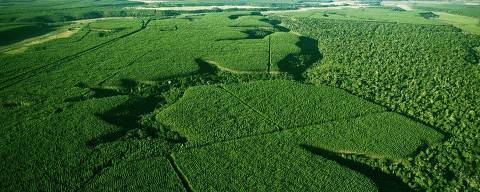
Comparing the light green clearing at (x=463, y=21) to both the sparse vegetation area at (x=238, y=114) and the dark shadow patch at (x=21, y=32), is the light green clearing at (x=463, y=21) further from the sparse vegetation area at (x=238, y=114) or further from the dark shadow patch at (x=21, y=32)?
the dark shadow patch at (x=21, y=32)

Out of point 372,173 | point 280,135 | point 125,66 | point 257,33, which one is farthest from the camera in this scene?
point 257,33

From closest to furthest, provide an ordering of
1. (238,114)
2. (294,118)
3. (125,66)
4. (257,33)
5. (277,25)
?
(294,118), (238,114), (125,66), (257,33), (277,25)

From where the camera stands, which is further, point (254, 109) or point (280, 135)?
point (254, 109)

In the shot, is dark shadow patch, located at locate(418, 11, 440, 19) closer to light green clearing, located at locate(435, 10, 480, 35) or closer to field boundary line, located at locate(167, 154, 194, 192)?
light green clearing, located at locate(435, 10, 480, 35)

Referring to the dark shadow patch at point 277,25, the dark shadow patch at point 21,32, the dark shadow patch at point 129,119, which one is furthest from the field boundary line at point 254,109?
the dark shadow patch at point 21,32

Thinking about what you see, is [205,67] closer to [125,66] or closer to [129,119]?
[125,66]

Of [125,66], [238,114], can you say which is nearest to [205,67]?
[125,66]

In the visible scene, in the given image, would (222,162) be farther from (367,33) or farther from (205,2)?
(205,2)
